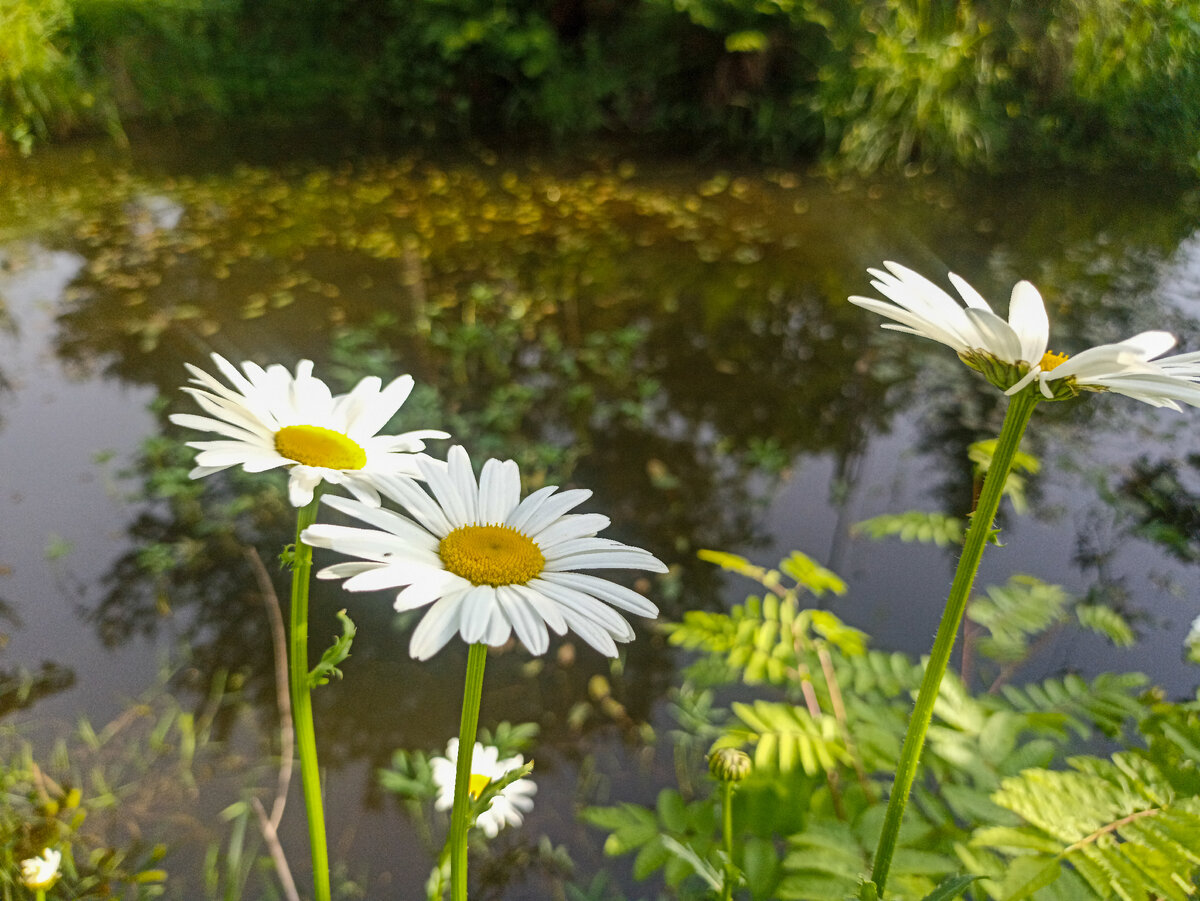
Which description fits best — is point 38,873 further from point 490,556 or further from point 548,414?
point 548,414

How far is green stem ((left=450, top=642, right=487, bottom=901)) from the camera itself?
691 mm

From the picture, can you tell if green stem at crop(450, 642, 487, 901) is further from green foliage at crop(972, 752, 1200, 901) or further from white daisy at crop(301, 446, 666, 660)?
green foliage at crop(972, 752, 1200, 901)

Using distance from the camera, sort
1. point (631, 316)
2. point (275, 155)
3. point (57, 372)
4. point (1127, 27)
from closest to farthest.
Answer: point (1127, 27)
point (57, 372)
point (631, 316)
point (275, 155)

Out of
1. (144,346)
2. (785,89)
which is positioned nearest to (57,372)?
(144,346)

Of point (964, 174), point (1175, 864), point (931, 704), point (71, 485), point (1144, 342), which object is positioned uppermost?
point (1144, 342)

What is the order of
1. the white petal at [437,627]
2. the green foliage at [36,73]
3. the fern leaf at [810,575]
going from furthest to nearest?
the green foliage at [36,73] → the fern leaf at [810,575] → the white petal at [437,627]

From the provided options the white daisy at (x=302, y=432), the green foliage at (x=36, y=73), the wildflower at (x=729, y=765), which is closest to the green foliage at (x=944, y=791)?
the wildflower at (x=729, y=765)

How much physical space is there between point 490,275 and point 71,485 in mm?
2552

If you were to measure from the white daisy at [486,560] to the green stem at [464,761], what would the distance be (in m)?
0.03

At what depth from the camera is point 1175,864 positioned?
0.81 metres

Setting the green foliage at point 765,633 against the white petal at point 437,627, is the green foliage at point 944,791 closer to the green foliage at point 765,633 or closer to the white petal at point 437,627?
the green foliage at point 765,633

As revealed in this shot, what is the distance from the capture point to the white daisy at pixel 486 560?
0.69 metres

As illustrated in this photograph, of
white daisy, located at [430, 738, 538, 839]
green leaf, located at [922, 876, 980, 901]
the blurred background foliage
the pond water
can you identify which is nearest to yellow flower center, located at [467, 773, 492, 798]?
white daisy, located at [430, 738, 538, 839]

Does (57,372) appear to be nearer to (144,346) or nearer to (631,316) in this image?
(144,346)
